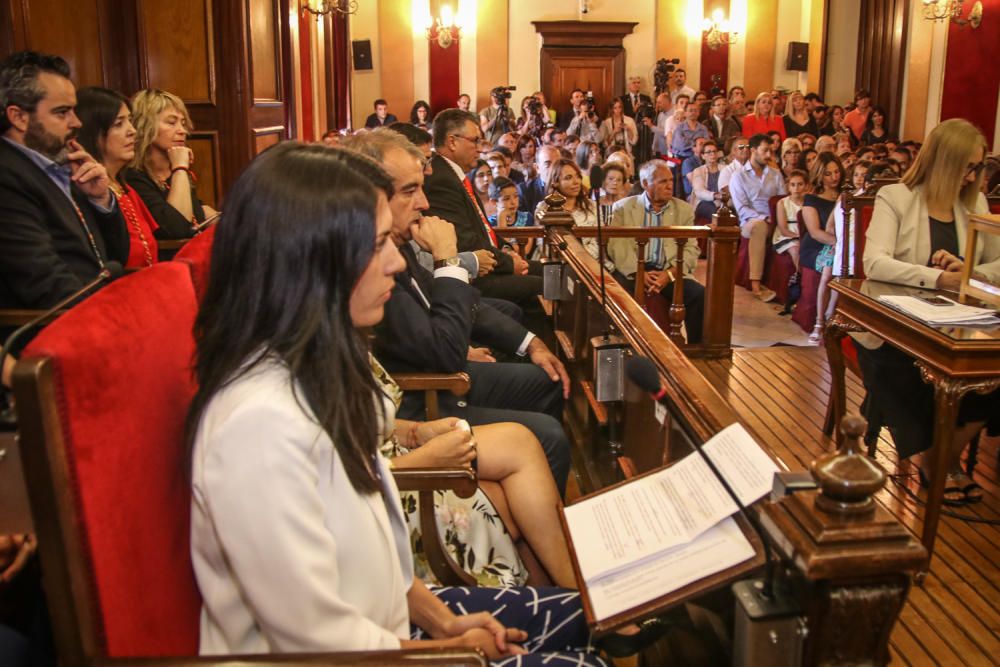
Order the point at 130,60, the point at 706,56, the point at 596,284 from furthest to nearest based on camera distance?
the point at 706,56 → the point at 130,60 → the point at 596,284

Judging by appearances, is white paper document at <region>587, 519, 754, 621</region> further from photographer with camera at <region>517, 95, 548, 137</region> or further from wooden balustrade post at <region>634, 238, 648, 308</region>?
photographer with camera at <region>517, 95, 548, 137</region>

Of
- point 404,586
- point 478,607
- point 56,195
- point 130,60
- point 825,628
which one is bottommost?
point 478,607

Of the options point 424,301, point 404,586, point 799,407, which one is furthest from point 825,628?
point 799,407

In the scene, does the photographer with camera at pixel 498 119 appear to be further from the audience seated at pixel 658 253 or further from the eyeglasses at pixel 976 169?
the eyeglasses at pixel 976 169

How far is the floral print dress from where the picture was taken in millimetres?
1876

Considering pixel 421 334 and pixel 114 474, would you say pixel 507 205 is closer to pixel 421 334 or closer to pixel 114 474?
pixel 421 334

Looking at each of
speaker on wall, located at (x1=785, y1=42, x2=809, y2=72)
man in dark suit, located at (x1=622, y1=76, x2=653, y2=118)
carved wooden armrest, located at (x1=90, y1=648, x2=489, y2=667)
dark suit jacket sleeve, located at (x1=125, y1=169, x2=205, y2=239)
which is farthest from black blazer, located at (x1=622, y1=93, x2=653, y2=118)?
carved wooden armrest, located at (x1=90, y1=648, x2=489, y2=667)

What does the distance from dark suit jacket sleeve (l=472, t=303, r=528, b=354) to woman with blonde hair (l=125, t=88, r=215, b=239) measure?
1259 millimetres

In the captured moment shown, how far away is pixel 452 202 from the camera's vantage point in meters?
3.91

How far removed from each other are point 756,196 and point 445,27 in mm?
7772

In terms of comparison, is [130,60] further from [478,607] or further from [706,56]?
[706,56]

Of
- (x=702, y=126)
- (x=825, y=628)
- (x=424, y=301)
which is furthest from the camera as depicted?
(x=702, y=126)

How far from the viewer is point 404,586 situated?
1.35 metres

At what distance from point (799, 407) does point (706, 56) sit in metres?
11.5
